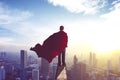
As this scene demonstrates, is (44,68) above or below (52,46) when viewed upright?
below

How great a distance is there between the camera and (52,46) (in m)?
7.01

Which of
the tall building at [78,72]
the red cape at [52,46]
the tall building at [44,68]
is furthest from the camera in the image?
the tall building at [44,68]

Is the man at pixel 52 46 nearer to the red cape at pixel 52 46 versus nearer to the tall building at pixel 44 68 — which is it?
the red cape at pixel 52 46

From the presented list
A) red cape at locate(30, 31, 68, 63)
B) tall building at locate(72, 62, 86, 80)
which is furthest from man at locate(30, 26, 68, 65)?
tall building at locate(72, 62, 86, 80)

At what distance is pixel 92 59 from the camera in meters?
140

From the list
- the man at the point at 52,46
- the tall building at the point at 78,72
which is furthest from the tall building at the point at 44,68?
the man at the point at 52,46

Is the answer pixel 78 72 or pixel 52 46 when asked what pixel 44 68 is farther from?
pixel 52 46

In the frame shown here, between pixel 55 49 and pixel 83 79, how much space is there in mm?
76211

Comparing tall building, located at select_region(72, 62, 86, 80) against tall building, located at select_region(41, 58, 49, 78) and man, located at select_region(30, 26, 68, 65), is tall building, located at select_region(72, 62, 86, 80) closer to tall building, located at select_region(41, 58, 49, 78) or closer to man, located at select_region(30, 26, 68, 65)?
tall building, located at select_region(41, 58, 49, 78)

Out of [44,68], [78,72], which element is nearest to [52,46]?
[78,72]

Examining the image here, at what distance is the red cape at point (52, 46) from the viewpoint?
23.0 feet

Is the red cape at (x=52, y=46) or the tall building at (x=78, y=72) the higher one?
the red cape at (x=52, y=46)

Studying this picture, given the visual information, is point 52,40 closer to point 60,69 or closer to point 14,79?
point 60,69

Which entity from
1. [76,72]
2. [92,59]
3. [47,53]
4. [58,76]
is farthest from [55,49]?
[92,59]
